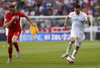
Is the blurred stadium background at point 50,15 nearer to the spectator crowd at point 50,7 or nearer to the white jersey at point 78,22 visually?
the spectator crowd at point 50,7

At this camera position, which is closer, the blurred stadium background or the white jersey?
the white jersey

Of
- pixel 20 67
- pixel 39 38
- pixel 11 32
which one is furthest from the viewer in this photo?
pixel 39 38

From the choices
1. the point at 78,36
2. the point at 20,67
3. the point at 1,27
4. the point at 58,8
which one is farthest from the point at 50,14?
the point at 20,67

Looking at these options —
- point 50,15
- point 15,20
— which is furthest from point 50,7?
point 15,20

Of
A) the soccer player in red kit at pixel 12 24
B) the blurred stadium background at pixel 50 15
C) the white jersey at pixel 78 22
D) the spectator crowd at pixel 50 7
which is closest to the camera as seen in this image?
the soccer player in red kit at pixel 12 24

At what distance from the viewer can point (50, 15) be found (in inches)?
1270

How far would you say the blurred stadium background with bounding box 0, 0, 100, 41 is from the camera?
29672mm

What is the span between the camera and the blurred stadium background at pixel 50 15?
29672 mm

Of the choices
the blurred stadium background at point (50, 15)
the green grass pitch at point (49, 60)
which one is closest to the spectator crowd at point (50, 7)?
the blurred stadium background at point (50, 15)

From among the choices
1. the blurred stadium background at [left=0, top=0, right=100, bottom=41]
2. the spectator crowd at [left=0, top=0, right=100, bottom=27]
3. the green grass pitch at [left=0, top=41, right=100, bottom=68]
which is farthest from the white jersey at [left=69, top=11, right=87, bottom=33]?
the spectator crowd at [left=0, top=0, right=100, bottom=27]

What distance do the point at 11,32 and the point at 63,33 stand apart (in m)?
18.3

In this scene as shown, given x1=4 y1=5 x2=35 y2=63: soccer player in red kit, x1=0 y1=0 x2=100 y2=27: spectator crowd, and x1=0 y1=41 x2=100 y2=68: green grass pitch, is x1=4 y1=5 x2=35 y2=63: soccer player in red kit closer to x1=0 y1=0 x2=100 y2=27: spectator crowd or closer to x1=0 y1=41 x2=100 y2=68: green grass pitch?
x1=0 y1=41 x2=100 y2=68: green grass pitch

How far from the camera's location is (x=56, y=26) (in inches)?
1182

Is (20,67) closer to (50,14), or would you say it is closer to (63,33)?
(63,33)
